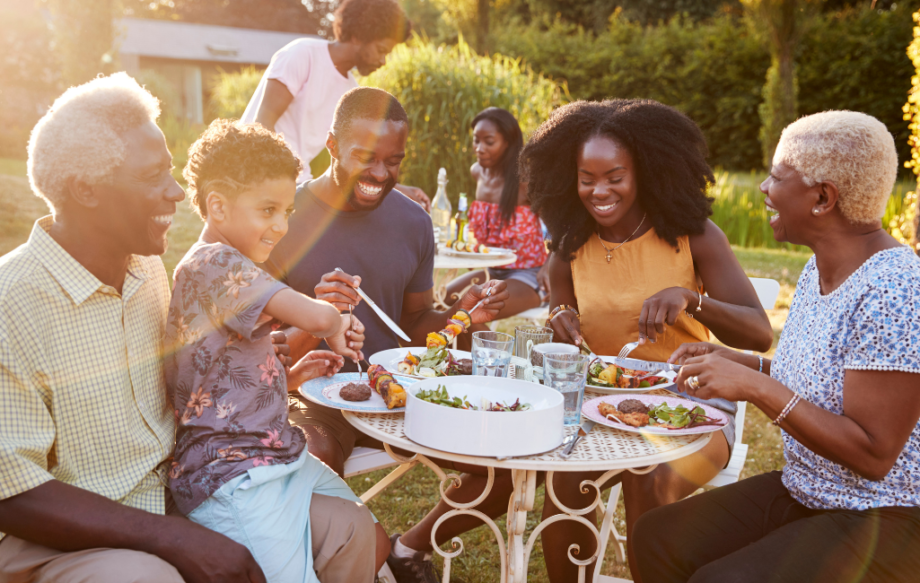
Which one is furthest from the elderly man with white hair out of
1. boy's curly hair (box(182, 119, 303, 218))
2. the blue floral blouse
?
the blue floral blouse

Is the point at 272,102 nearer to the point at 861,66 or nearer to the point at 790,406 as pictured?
the point at 790,406

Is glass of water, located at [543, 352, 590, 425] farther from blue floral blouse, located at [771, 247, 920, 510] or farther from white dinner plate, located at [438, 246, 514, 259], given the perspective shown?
white dinner plate, located at [438, 246, 514, 259]

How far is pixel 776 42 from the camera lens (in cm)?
1667

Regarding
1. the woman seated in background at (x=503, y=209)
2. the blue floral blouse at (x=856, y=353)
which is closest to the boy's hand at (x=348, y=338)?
the blue floral blouse at (x=856, y=353)

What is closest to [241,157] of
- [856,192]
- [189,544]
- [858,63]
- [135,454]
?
[135,454]

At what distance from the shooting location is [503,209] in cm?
646

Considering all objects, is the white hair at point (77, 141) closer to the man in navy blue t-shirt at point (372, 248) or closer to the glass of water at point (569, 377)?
the man in navy blue t-shirt at point (372, 248)

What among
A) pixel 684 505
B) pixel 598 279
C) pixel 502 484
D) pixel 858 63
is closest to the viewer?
pixel 684 505

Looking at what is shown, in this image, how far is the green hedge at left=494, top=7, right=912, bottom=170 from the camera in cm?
1853

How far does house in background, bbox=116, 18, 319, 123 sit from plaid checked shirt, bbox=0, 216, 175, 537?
2966cm

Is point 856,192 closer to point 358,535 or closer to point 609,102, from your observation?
point 609,102

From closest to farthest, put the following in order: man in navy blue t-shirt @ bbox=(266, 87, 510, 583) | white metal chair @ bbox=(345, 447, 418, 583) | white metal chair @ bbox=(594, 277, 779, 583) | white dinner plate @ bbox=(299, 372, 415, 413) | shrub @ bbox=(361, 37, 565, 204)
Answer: white dinner plate @ bbox=(299, 372, 415, 413) → white metal chair @ bbox=(594, 277, 779, 583) → white metal chair @ bbox=(345, 447, 418, 583) → man in navy blue t-shirt @ bbox=(266, 87, 510, 583) → shrub @ bbox=(361, 37, 565, 204)

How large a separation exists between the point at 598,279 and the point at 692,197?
56cm

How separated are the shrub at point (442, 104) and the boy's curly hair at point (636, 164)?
24.5ft
